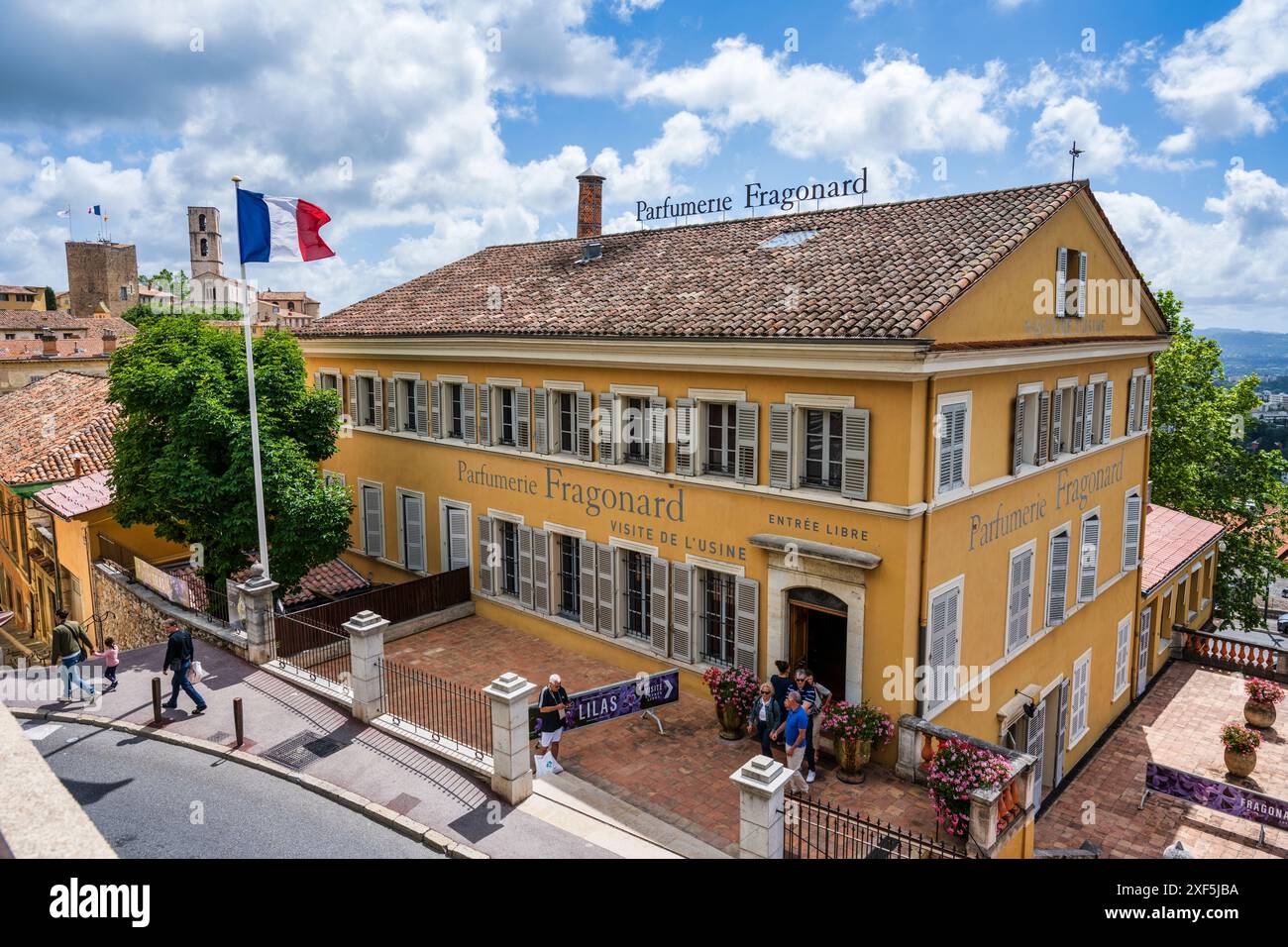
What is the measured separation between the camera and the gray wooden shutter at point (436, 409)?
22.5m

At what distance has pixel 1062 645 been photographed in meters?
19.3

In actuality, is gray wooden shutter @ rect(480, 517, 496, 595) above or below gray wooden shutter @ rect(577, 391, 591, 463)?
below

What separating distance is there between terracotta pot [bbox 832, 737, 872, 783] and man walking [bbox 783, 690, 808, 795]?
81 cm

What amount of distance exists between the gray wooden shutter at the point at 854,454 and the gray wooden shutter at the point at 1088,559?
8.38 m

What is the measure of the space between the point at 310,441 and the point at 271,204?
228 inches

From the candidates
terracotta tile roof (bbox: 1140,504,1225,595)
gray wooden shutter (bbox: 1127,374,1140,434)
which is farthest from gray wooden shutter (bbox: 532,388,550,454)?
terracotta tile roof (bbox: 1140,504,1225,595)

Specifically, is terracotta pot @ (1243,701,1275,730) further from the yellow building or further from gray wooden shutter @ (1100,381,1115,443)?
gray wooden shutter @ (1100,381,1115,443)

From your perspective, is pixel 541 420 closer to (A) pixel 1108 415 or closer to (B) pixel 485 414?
(B) pixel 485 414

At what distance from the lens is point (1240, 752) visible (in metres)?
19.1

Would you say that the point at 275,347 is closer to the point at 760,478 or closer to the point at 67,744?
the point at 67,744

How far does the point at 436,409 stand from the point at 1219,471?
100ft

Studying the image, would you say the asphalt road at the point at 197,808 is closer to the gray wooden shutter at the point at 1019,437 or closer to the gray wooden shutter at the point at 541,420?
the gray wooden shutter at the point at 541,420

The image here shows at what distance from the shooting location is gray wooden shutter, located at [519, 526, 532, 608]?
20312mm

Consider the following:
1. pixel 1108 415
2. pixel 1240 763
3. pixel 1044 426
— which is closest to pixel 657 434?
pixel 1044 426
